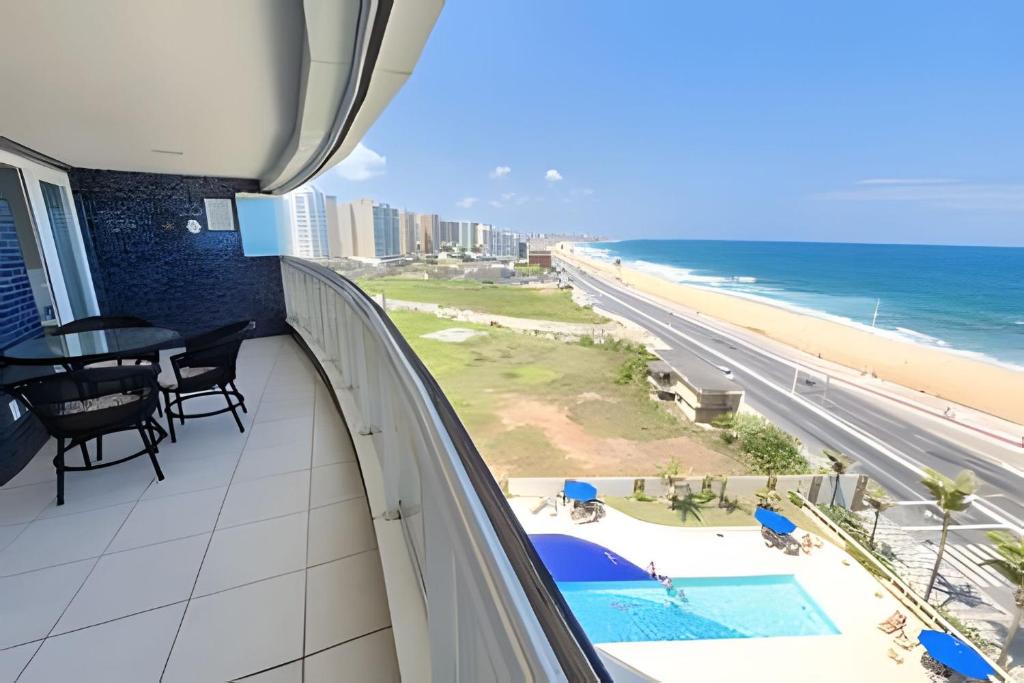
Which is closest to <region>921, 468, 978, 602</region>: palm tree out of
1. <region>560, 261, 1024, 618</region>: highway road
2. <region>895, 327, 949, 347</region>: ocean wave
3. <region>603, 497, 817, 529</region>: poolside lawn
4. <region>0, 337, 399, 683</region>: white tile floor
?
<region>603, 497, 817, 529</region>: poolside lawn

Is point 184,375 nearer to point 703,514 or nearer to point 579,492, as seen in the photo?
point 579,492

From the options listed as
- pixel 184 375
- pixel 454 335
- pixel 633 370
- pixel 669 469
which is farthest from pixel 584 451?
pixel 184 375

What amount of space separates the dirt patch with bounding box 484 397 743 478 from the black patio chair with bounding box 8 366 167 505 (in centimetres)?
1240

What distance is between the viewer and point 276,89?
91.5 inches

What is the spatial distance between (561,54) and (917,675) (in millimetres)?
29054

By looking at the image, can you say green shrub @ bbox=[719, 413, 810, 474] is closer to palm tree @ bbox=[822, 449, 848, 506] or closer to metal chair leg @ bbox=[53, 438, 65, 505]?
palm tree @ bbox=[822, 449, 848, 506]

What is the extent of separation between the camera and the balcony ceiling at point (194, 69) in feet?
4.86

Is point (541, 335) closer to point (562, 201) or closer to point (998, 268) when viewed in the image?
point (562, 201)

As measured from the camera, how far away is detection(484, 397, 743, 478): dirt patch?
15609 mm

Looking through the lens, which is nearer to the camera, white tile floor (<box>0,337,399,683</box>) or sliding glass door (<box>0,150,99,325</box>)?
white tile floor (<box>0,337,399,683</box>)

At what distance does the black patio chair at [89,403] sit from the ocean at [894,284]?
115ft

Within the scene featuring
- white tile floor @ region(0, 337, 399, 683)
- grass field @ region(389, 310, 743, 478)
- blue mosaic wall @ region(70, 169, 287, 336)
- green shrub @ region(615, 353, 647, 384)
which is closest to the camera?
white tile floor @ region(0, 337, 399, 683)

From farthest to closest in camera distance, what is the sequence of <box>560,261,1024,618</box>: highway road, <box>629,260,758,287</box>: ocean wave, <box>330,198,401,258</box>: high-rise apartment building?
1. <box>629,260,758,287</box>: ocean wave
2. <box>560,261,1024,618</box>: highway road
3. <box>330,198,401,258</box>: high-rise apartment building

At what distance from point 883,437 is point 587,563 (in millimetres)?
17455
